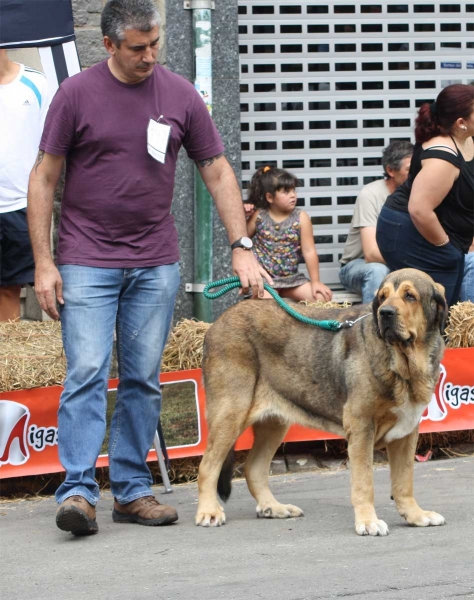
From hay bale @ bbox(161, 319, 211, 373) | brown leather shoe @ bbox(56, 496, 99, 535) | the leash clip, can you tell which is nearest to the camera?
brown leather shoe @ bbox(56, 496, 99, 535)

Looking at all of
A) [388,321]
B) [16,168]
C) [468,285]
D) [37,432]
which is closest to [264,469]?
[388,321]

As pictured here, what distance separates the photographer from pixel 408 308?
5.19 metres

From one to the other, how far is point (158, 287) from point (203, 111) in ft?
3.18

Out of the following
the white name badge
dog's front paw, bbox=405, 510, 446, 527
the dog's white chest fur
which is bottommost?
dog's front paw, bbox=405, 510, 446, 527

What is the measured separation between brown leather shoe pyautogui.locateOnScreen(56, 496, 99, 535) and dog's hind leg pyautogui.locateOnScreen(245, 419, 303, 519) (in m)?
0.98

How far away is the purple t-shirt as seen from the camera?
5539mm

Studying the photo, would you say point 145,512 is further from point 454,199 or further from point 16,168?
point 16,168

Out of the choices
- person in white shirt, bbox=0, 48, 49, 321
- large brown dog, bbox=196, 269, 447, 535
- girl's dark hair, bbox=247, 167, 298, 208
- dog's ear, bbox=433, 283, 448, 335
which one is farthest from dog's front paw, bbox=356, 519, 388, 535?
girl's dark hair, bbox=247, 167, 298, 208

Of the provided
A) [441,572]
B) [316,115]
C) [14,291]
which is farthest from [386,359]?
[316,115]

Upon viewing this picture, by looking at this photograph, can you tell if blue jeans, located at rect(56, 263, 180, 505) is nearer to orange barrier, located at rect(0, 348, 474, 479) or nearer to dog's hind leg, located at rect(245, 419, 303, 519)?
dog's hind leg, located at rect(245, 419, 303, 519)

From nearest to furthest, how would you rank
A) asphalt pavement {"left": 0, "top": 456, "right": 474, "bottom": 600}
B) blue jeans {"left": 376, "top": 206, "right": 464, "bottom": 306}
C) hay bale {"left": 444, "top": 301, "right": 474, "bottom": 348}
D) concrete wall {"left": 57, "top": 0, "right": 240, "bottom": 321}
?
asphalt pavement {"left": 0, "top": 456, "right": 474, "bottom": 600} < blue jeans {"left": 376, "top": 206, "right": 464, "bottom": 306} < hay bale {"left": 444, "top": 301, "right": 474, "bottom": 348} < concrete wall {"left": 57, "top": 0, "right": 240, "bottom": 321}

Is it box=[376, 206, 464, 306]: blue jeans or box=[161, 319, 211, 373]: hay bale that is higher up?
box=[376, 206, 464, 306]: blue jeans

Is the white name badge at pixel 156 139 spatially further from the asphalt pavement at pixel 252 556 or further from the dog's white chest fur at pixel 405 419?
the asphalt pavement at pixel 252 556

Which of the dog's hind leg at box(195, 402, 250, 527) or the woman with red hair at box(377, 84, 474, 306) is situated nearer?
the dog's hind leg at box(195, 402, 250, 527)
